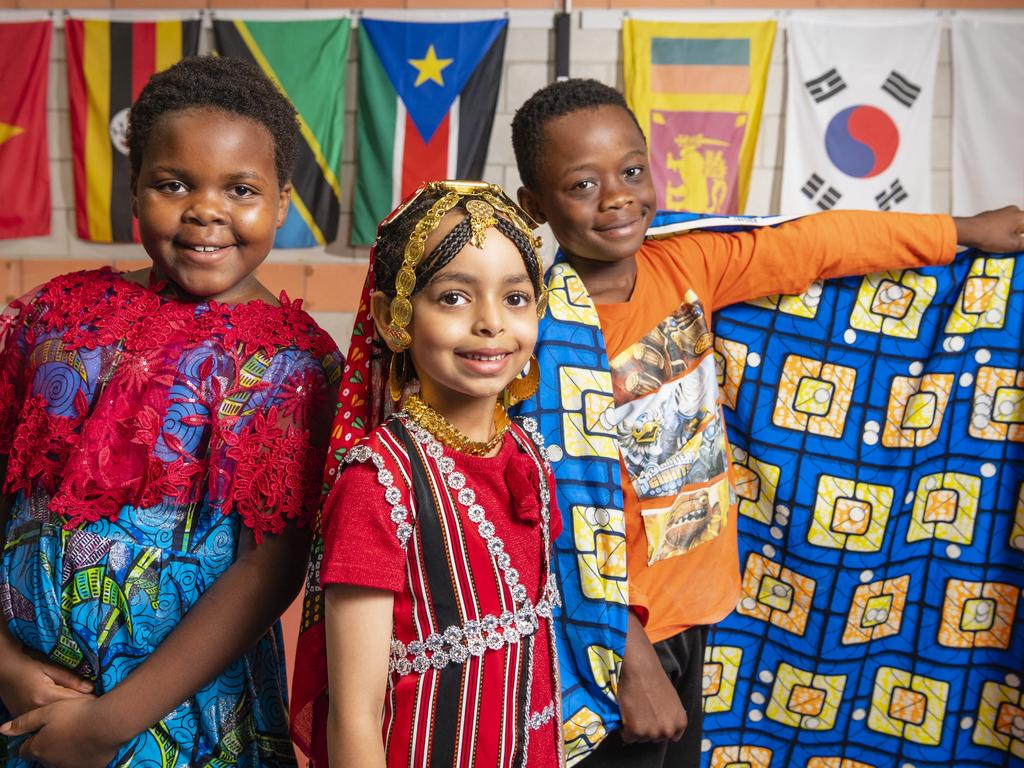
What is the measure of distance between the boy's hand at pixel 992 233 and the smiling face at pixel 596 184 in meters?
0.61

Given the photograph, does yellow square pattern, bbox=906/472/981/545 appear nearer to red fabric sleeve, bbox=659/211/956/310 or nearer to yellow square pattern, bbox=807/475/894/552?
yellow square pattern, bbox=807/475/894/552

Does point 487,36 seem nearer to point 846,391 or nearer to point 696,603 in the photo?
point 846,391

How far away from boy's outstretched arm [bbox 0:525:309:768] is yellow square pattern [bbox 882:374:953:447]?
125cm

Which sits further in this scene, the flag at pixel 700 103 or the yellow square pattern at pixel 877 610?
the flag at pixel 700 103

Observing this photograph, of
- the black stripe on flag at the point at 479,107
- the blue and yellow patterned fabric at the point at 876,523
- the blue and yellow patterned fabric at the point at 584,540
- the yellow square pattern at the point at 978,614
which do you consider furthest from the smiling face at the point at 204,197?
the black stripe on flag at the point at 479,107

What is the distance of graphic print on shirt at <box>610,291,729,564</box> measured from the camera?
1611 mm

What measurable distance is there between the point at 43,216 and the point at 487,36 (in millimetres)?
2407

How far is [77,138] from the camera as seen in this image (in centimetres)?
483

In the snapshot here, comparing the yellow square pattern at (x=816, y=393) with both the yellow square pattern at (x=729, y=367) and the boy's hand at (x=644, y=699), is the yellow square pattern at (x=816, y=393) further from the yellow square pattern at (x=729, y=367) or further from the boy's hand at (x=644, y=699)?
the boy's hand at (x=644, y=699)

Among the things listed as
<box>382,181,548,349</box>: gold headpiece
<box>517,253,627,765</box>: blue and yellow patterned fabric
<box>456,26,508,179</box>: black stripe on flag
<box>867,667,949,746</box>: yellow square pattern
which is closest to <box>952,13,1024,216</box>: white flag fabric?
<box>456,26,508,179</box>: black stripe on flag

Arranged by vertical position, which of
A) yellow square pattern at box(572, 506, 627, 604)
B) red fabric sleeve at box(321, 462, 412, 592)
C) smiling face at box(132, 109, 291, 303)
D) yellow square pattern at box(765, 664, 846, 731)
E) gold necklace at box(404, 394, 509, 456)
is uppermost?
smiling face at box(132, 109, 291, 303)

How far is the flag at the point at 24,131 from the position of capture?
480 cm

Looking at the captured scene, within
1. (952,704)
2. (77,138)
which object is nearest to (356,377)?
(952,704)

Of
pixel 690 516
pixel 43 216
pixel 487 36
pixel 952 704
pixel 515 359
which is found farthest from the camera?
pixel 43 216
